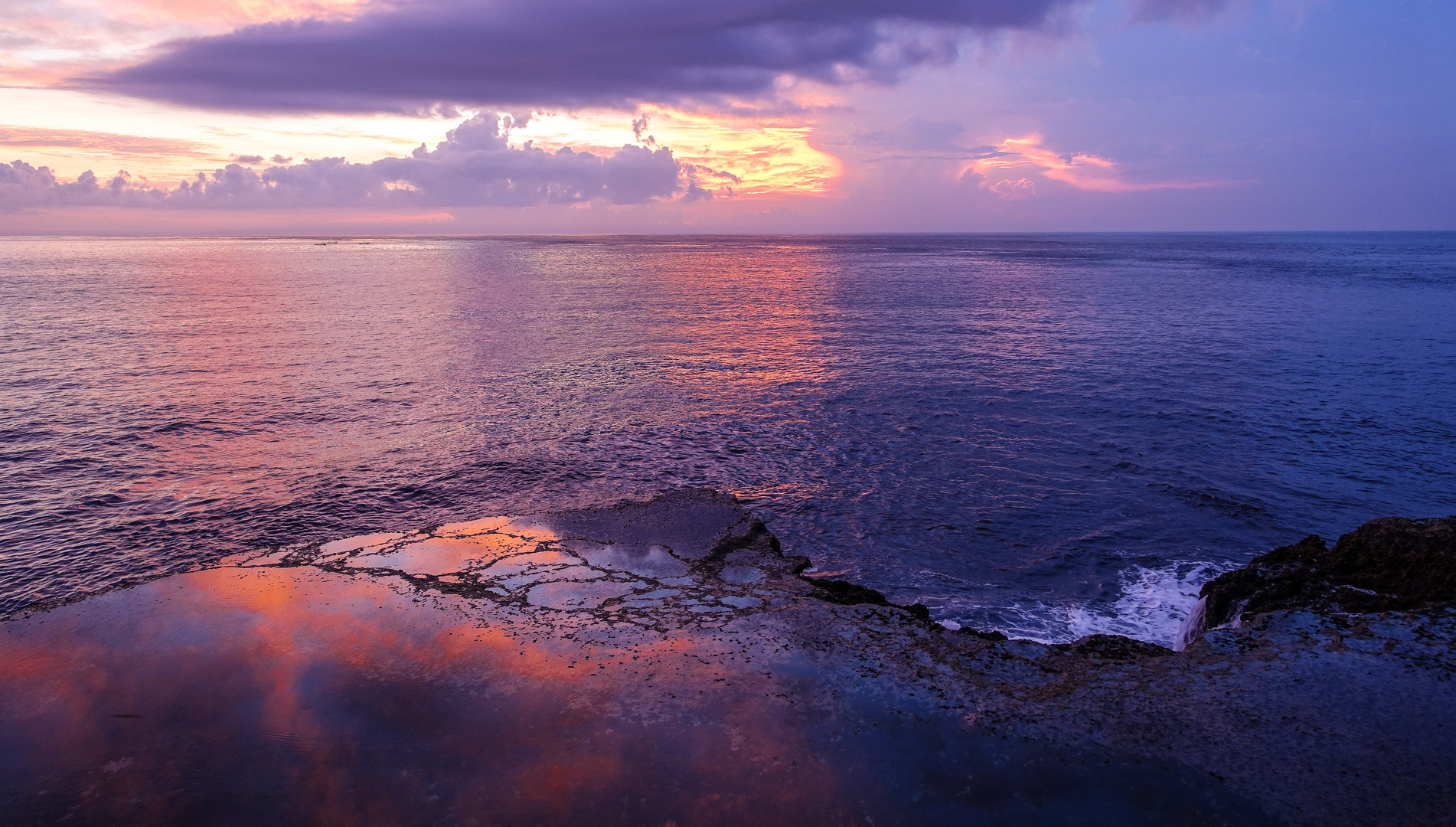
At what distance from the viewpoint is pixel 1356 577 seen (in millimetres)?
12211

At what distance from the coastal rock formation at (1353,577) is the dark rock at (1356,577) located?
0.01 metres

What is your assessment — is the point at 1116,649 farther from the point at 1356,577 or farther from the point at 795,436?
the point at 795,436

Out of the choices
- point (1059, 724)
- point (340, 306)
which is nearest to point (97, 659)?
point (1059, 724)

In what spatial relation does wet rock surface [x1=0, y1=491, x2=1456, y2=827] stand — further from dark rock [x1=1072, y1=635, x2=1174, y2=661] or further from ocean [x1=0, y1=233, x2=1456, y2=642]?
ocean [x1=0, y1=233, x2=1456, y2=642]

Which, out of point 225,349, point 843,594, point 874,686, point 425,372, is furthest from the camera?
point 225,349

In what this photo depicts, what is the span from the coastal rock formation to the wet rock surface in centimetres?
44

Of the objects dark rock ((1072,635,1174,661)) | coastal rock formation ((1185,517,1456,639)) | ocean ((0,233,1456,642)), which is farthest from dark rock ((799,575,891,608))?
coastal rock formation ((1185,517,1456,639))

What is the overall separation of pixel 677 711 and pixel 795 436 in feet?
50.6

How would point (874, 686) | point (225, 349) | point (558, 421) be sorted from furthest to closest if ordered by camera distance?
point (225, 349) → point (558, 421) → point (874, 686)

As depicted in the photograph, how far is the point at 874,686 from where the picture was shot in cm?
988

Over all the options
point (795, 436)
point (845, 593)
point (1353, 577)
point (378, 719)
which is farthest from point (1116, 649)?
point (795, 436)

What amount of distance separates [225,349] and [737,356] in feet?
85.7

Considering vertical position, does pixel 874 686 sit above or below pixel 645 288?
below

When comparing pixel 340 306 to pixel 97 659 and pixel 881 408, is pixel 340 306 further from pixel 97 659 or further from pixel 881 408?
pixel 97 659
